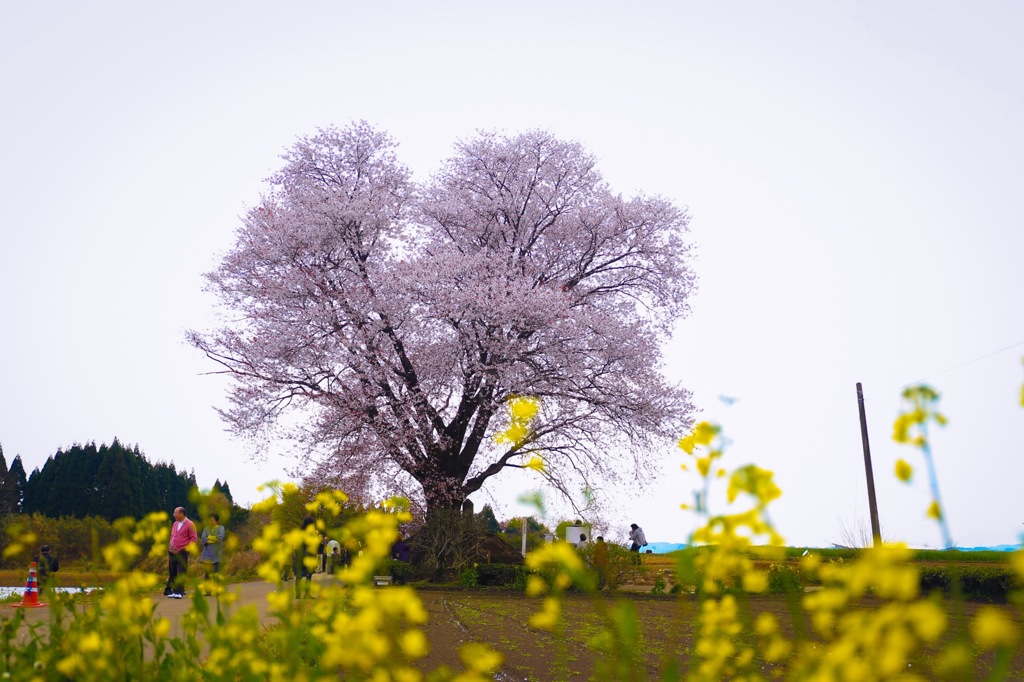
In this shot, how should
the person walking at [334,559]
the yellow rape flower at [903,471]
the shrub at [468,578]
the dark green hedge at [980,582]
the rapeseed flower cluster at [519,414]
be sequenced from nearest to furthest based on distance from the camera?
the yellow rape flower at [903,471] → the rapeseed flower cluster at [519,414] → the person walking at [334,559] → the shrub at [468,578] → the dark green hedge at [980,582]

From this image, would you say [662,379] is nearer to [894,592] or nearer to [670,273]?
[670,273]

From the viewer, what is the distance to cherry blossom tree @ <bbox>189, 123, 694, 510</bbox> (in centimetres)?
1889

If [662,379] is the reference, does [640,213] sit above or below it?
above

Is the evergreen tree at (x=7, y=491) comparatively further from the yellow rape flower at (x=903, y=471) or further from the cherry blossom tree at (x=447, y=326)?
the yellow rape flower at (x=903, y=471)

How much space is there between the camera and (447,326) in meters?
19.4

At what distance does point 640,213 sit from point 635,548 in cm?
925

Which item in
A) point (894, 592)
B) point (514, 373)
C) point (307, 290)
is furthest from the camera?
point (307, 290)

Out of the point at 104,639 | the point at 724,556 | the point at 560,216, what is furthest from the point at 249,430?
the point at 724,556

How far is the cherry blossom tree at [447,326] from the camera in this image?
1889 cm

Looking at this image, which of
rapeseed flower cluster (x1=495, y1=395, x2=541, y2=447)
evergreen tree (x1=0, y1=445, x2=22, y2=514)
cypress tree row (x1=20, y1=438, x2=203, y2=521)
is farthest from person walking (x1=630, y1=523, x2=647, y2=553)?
evergreen tree (x1=0, y1=445, x2=22, y2=514)

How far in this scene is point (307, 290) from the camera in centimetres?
1969

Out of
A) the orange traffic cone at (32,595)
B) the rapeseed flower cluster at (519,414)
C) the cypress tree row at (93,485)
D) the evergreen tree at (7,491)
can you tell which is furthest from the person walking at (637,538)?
the evergreen tree at (7,491)

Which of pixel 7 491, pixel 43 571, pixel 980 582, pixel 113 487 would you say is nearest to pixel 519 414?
pixel 43 571

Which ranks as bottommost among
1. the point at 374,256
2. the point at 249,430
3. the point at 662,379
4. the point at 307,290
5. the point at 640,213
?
the point at 249,430
